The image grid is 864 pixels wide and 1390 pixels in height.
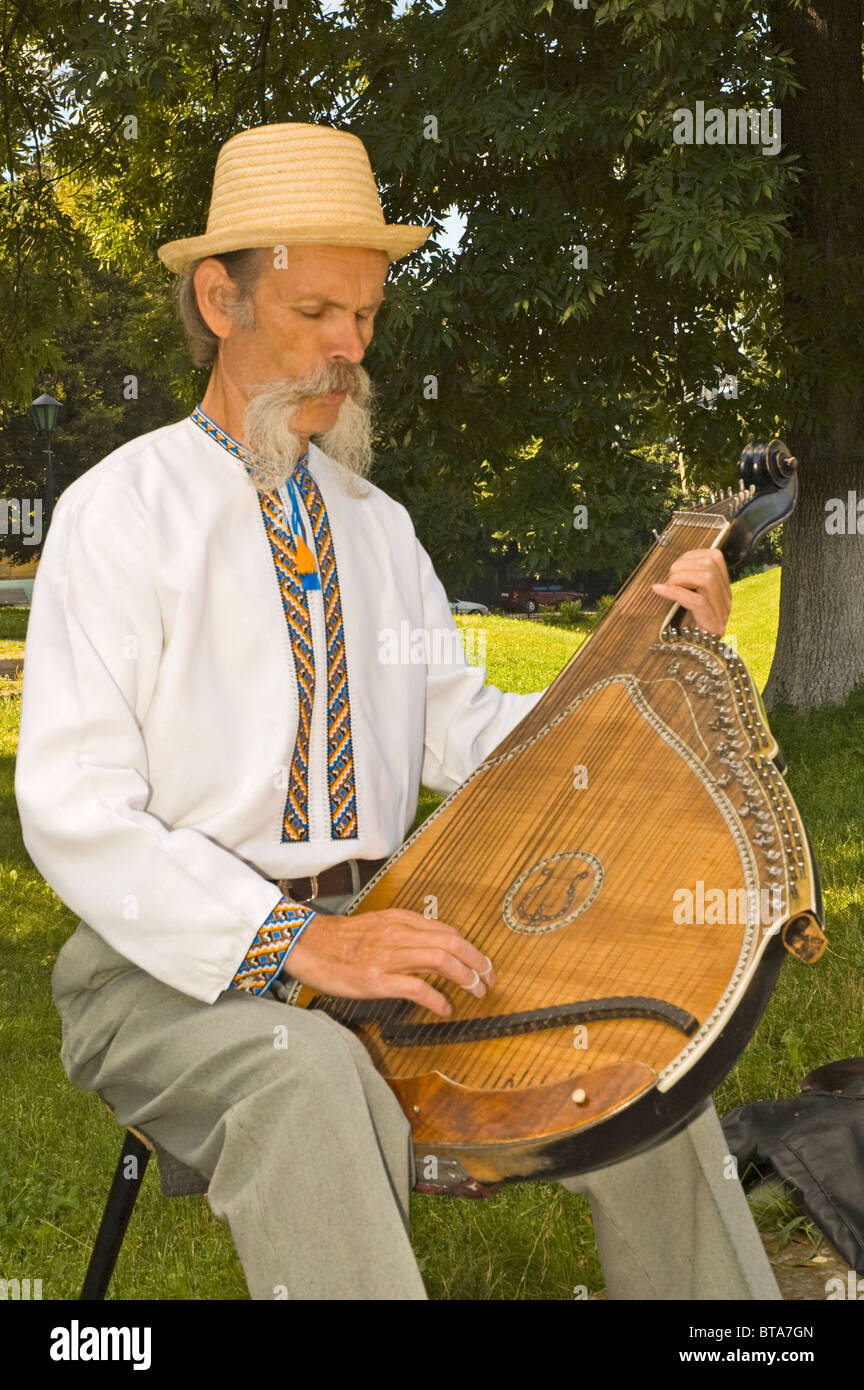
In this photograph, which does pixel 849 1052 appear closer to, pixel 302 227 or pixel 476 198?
pixel 302 227

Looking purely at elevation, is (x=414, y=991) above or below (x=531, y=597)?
above

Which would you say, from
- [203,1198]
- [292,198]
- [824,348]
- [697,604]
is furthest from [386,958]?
[824,348]

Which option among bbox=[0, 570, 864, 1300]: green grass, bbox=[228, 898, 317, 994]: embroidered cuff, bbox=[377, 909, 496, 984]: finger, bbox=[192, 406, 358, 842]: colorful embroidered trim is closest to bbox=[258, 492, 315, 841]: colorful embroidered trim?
bbox=[192, 406, 358, 842]: colorful embroidered trim

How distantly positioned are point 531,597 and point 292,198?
36.2 meters

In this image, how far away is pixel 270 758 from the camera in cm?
232

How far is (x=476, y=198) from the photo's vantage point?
23.8 feet

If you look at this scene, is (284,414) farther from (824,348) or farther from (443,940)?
(824,348)

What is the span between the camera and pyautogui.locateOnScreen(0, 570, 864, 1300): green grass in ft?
10.4

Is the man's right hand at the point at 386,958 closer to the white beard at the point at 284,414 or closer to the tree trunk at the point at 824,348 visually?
the white beard at the point at 284,414

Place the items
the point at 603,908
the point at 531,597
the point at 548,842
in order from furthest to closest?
1. the point at 531,597
2. the point at 548,842
3. the point at 603,908

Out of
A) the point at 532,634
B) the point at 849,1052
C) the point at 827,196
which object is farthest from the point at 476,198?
the point at 532,634

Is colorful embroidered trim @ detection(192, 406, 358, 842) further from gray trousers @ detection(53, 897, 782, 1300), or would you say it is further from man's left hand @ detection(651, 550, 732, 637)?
man's left hand @ detection(651, 550, 732, 637)

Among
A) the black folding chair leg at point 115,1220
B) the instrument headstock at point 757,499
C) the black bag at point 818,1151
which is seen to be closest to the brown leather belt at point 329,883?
the black folding chair leg at point 115,1220

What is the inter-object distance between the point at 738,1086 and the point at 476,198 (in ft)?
16.0
